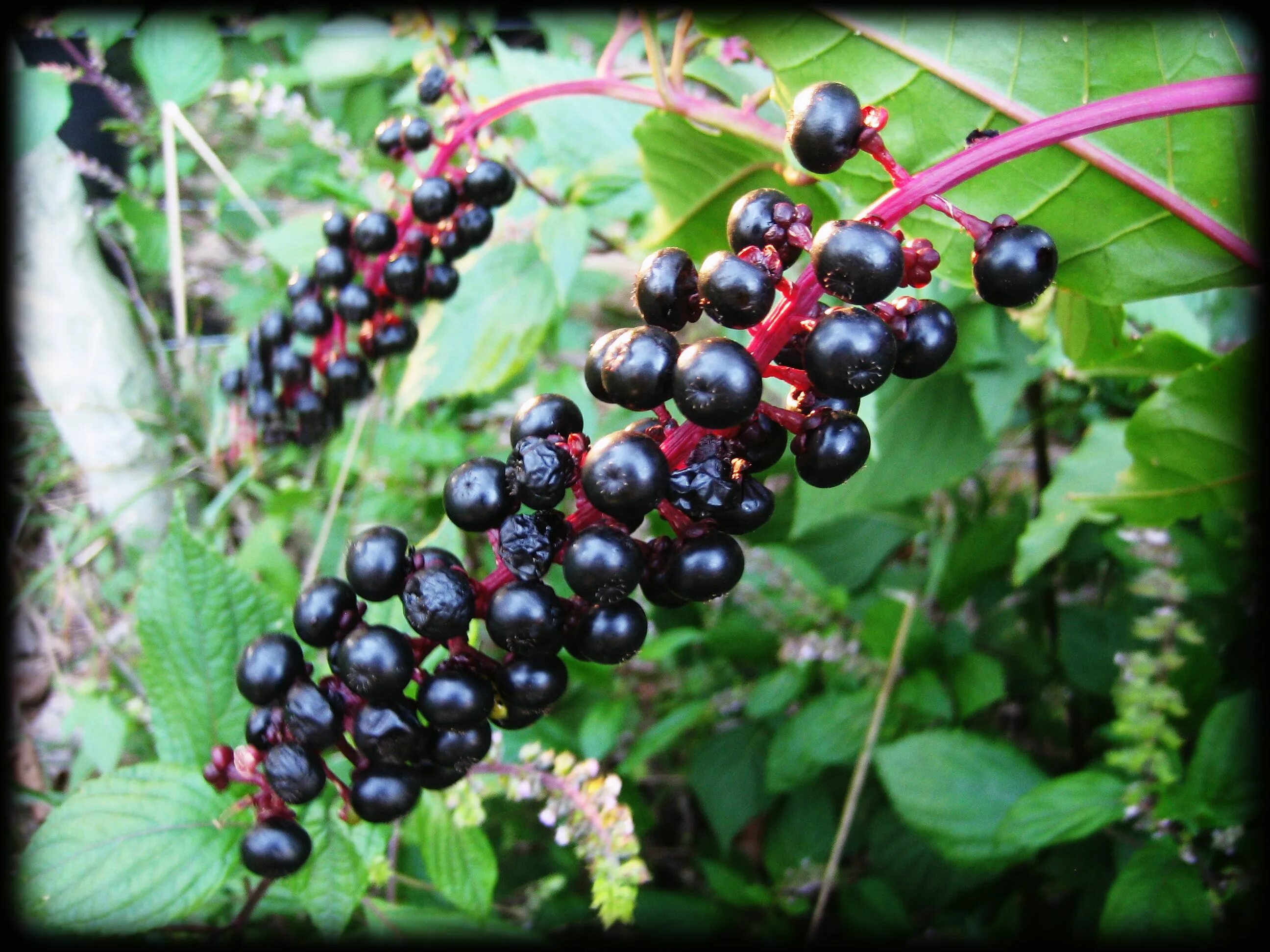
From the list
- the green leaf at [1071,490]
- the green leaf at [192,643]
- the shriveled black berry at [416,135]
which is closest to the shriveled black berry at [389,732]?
the green leaf at [192,643]

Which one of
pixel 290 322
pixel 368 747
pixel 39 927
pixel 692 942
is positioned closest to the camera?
pixel 368 747

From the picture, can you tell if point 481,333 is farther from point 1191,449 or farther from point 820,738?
point 1191,449

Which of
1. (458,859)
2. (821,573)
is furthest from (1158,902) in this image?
(458,859)

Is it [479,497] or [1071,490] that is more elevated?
[479,497]

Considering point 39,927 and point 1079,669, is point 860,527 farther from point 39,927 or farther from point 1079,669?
point 39,927

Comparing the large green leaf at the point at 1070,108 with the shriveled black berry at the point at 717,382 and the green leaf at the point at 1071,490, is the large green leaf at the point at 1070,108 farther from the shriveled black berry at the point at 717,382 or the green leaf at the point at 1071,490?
the green leaf at the point at 1071,490

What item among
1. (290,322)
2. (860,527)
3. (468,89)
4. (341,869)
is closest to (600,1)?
(468,89)

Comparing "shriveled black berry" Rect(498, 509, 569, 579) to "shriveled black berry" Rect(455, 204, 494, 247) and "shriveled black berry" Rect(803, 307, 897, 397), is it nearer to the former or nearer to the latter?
"shriveled black berry" Rect(803, 307, 897, 397)
